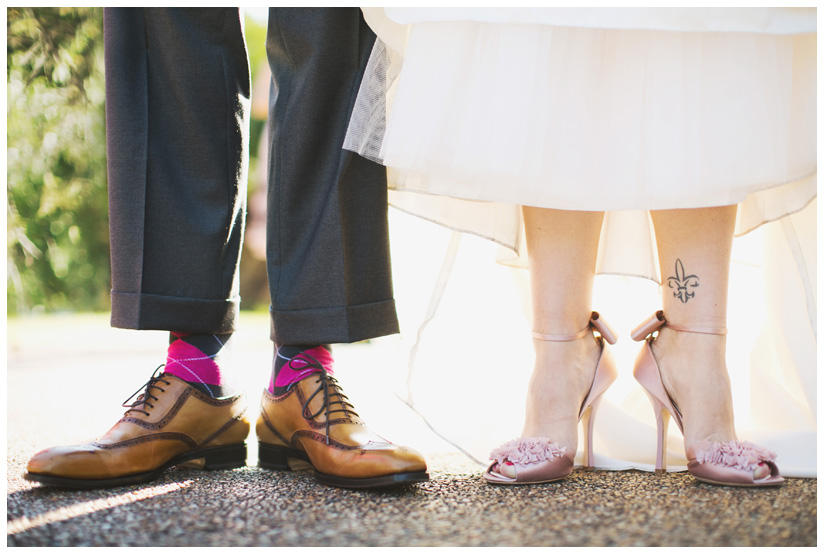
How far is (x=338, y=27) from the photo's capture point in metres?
0.92

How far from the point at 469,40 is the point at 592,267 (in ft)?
1.17

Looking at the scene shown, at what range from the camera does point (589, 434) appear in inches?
→ 37.5

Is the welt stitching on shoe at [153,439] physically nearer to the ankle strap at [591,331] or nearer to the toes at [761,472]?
the ankle strap at [591,331]

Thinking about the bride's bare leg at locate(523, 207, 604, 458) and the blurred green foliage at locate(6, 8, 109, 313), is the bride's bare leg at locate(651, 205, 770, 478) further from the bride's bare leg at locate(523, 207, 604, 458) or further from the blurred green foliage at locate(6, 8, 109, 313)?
the blurred green foliage at locate(6, 8, 109, 313)

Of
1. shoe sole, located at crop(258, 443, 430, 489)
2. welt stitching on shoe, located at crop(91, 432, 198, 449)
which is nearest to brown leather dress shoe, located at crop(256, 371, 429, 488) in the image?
shoe sole, located at crop(258, 443, 430, 489)

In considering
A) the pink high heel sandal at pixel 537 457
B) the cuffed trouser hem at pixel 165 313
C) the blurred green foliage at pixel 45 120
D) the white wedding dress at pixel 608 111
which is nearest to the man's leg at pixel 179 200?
the cuffed trouser hem at pixel 165 313

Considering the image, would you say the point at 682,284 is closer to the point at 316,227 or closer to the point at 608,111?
the point at 608,111

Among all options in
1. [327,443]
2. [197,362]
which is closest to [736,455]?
[327,443]

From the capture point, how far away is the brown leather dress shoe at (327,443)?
2.59ft

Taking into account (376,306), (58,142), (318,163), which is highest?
(58,142)

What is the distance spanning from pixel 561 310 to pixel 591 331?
70 millimetres

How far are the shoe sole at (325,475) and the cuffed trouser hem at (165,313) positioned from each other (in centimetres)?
20

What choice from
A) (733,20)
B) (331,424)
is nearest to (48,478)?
(331,424)

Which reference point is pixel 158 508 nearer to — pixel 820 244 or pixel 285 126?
pixel 285 126
